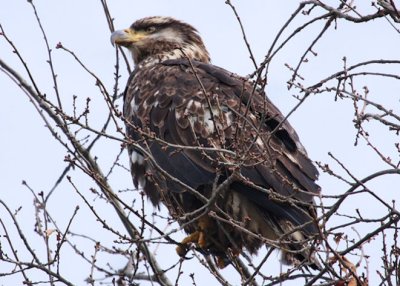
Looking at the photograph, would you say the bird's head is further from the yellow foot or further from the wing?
the yellow foot

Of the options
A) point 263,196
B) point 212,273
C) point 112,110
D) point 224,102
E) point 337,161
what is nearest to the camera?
point 337,161

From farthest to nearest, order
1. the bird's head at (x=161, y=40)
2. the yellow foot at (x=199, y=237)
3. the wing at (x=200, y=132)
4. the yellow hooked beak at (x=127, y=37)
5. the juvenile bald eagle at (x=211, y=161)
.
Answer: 1. the bird's head at (x=161, y=40)
2. the yellow hooked beak at (x=127, y=37)
3. the yellow foot at (x=199, y=237)
4. the wing at (x=200, y=132)
5. the juvenile bald eagle at (x=211, y=161)

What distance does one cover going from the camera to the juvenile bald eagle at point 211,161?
6117mm

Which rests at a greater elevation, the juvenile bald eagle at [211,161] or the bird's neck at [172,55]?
the bird's neck at [172,55]

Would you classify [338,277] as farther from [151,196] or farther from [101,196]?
[151,196]

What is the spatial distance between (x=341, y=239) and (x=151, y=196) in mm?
2579

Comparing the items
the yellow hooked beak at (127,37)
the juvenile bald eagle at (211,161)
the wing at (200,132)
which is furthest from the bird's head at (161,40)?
the wing at (200,132)

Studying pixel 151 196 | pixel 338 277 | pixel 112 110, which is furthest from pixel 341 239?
pixel 151 196

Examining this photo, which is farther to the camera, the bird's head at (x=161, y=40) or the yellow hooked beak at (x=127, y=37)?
the bird's head at (x=161, y=40)

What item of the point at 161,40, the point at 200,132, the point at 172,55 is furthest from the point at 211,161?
the point at 161,40

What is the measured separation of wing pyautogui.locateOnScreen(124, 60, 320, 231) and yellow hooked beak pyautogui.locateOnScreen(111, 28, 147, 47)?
618 millimetres

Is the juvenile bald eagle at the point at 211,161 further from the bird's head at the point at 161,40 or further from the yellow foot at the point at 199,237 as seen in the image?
the bird's head at the point at 161,40

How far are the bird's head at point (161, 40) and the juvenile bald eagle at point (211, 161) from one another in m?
0.68

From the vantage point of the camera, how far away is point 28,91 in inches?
253
